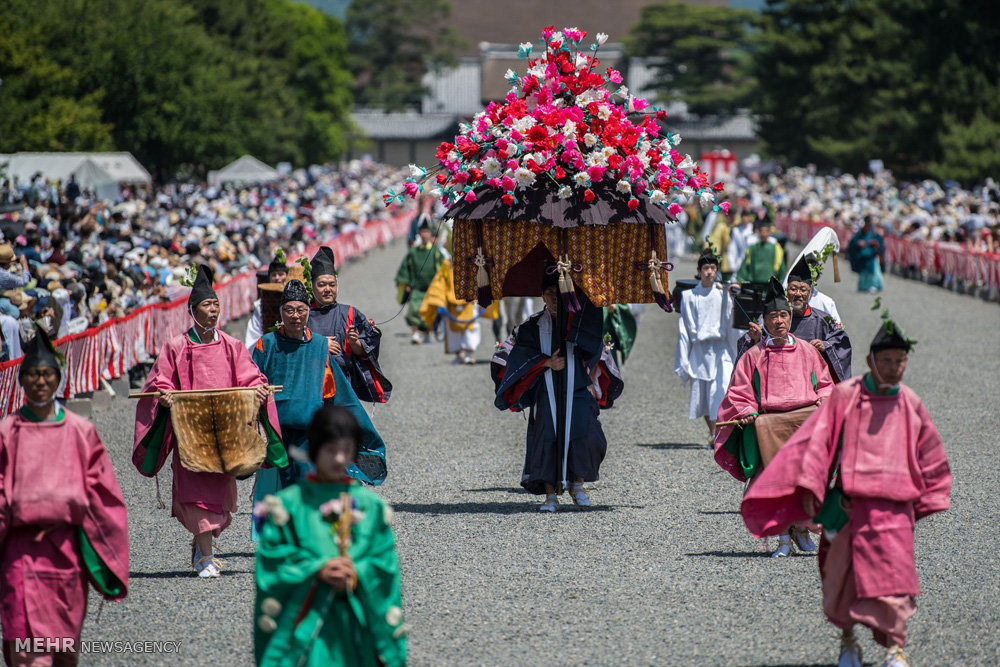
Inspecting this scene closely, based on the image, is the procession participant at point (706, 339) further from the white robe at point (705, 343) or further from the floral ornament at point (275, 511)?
the floral ornament at point (275, 511)

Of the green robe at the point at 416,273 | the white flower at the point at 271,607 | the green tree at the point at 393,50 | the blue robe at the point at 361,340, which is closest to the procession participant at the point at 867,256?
the green robe at the point at 416,273

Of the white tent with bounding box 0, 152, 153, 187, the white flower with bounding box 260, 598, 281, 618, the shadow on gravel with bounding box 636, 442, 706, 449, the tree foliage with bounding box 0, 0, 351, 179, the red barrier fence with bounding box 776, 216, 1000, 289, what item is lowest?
the shadow on gravel with bounding box 636, 442, 706, 449

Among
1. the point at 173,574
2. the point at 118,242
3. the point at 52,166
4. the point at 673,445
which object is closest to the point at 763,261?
the point at 673,445

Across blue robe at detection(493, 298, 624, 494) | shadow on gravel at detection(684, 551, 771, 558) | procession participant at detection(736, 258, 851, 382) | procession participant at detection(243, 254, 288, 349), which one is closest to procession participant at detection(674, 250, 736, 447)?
blue robe at detection(493, 298, 624, 494)

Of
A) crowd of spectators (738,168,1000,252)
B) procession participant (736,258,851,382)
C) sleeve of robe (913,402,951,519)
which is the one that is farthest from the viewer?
crowd of spectators (738,168,1000,252)

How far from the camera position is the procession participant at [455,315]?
1736 cm

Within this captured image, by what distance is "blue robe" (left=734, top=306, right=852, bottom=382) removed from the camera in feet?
28.1

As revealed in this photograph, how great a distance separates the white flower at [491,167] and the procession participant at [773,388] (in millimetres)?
2050

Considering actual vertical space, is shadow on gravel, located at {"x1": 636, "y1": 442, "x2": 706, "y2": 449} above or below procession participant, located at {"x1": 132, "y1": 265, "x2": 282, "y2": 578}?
below

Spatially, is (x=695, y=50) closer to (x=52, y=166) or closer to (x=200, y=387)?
(x=52, y=166)

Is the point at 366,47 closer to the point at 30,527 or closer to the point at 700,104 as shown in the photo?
the point at 700,104

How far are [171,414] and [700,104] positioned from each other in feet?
234

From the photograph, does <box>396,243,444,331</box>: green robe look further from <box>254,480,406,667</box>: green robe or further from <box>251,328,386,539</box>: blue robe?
<box>254,480,406,667</box>: green robe

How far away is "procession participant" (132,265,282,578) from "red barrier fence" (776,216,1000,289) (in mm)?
19528
